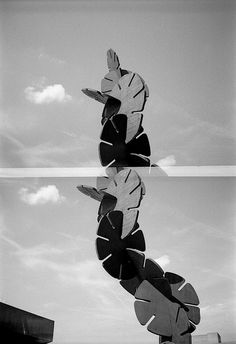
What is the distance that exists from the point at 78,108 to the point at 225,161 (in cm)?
63

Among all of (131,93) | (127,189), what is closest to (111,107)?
(131,93)

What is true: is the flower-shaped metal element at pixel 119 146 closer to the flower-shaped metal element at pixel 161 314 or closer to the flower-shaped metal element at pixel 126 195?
the flower-shaped metal element at pixel 126 195

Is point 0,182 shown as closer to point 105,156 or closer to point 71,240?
point 71,240

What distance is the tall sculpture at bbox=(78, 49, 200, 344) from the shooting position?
4.18ft

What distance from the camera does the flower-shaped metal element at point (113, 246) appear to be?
128 cm

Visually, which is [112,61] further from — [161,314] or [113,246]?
[161,314]

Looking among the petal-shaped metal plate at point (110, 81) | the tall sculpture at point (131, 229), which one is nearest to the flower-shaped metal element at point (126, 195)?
the tall sculpture at point (131, 229)

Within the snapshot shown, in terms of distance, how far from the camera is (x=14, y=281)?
2002 mm

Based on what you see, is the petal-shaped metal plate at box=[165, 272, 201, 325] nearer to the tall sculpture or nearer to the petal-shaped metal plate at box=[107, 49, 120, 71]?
the tall sculpture

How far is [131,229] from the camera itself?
128cm

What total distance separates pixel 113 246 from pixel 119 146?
0.26 m

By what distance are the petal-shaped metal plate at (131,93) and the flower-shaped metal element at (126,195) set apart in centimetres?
17

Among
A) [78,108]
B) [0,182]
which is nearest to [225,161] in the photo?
[78,108]

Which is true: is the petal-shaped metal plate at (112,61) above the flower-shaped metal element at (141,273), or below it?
above
